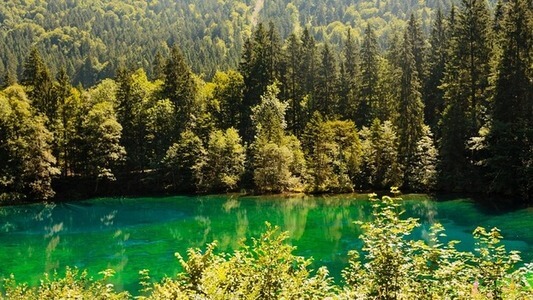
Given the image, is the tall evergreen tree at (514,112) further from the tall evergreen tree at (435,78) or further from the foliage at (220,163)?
the foliage at (220,163)

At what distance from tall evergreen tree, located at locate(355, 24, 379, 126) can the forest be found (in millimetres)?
159

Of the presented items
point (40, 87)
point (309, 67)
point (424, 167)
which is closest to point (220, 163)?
point (309, 67)

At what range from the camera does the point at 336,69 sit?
230ft

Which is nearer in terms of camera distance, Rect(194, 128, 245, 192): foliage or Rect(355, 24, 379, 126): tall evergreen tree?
Rect(194, 128, 245, 192): foliage

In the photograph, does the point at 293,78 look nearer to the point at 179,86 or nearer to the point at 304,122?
the point at 304,122

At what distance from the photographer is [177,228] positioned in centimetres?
4256

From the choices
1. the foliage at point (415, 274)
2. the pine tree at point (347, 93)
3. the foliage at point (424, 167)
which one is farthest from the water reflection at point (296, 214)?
the foliage at point (415, 274)

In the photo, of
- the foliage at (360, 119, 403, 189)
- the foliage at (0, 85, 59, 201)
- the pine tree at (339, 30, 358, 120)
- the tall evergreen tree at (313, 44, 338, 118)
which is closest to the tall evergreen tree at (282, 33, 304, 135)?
the tall evergreen tree at (313, 44, 338, 118)

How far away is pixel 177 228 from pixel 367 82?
35849 mm

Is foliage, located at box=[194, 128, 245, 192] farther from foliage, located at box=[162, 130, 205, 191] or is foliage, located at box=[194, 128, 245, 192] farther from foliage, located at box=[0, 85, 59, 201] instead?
foliage, located at box=[0, 85, 59, 201]

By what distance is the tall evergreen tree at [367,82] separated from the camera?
65562 mm

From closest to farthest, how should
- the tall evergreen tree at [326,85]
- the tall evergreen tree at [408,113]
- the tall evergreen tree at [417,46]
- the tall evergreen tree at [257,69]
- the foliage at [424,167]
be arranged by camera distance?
the foliage at [424,167], the tall evergreen tree at [408,113], the tall evergreen tree at [417,46], the tall evergreen tree at [326,85], the tall evergreen tree at [257,69]

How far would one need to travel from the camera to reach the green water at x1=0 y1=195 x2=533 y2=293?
31.7 metres

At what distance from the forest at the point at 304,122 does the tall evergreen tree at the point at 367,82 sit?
159mm
